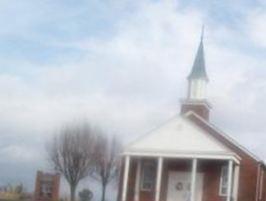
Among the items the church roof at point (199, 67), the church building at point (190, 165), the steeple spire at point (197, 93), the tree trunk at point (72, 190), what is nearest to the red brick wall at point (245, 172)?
the church building at point (190, 165)

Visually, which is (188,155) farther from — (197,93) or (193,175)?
(197,93)

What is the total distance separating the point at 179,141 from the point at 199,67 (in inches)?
264

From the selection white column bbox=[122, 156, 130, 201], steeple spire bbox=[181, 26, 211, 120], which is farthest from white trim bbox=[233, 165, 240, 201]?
white column bbox=[122, 156, 130, 201]

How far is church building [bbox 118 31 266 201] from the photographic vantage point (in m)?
47.2

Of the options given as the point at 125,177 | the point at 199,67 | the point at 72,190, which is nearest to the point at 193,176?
the point at 125,177

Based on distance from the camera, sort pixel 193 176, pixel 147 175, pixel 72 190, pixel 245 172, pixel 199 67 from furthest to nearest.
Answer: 1. pixel 72 190
2. pixel 199 67
3. pixel 147 175
4. pixel 245 172
5. pixel 193 176

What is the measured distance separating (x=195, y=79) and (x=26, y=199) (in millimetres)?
14951

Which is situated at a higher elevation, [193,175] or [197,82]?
[197,82]

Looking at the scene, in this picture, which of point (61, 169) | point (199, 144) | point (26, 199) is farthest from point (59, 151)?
point (199, 144)

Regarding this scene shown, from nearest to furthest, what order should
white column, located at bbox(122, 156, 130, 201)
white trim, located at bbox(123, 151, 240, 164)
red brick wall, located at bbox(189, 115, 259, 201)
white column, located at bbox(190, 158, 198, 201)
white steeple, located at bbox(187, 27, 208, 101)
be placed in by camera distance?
1. white column, located at bbox(190, 158, 198, 201)
2. white trim, located at bbox(123, 151, 240, 164)
3. red brick wall, located at bbox(189, 115, 259, 201)
4. white column, located at bbox(122, 156, 130, 201)
5. white steeple, located at bbox(187, 27, 208, 101)

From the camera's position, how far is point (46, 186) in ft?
167

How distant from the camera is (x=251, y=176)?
4812cm

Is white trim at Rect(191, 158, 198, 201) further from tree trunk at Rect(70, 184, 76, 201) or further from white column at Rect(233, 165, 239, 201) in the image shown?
tree trunk at Rect(70, 184, 76, 201)

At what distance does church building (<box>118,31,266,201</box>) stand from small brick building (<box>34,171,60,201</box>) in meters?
4.29
